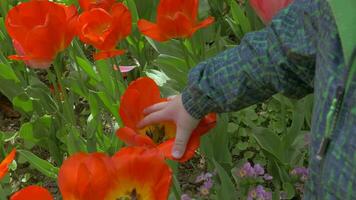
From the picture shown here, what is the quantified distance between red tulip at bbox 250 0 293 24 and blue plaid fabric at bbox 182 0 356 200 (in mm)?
248

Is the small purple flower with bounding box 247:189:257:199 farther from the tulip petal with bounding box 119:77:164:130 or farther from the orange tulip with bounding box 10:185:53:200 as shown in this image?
the orange tulip with bounding box 10:185:53:200

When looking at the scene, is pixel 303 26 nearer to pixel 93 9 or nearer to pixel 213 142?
pixel 93 9

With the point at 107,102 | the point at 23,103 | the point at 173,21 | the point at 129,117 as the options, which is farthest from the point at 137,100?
the point at 23,103

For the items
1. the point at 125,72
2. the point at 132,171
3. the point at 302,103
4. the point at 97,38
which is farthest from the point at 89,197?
the point at 125,72

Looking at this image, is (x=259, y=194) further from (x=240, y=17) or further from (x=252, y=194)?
(x=240, y=17)

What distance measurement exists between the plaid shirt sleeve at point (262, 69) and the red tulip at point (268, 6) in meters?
0.24

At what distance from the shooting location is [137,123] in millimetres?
1202

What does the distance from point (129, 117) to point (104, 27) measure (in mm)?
200

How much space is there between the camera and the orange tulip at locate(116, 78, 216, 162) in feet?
3.72

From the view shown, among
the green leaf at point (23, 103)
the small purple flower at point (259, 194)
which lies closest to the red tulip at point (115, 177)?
the small purple flower at point (259, 194)

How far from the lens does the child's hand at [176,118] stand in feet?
3.73

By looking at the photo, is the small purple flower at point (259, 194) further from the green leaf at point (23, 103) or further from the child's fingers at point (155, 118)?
the green leaf at point (23, 103)

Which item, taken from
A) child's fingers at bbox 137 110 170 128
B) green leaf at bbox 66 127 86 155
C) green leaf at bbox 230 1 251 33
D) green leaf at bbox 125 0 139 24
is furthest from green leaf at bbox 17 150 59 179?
green leaf at bbox 230 1 251 33

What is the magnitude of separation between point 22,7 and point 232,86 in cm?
41
